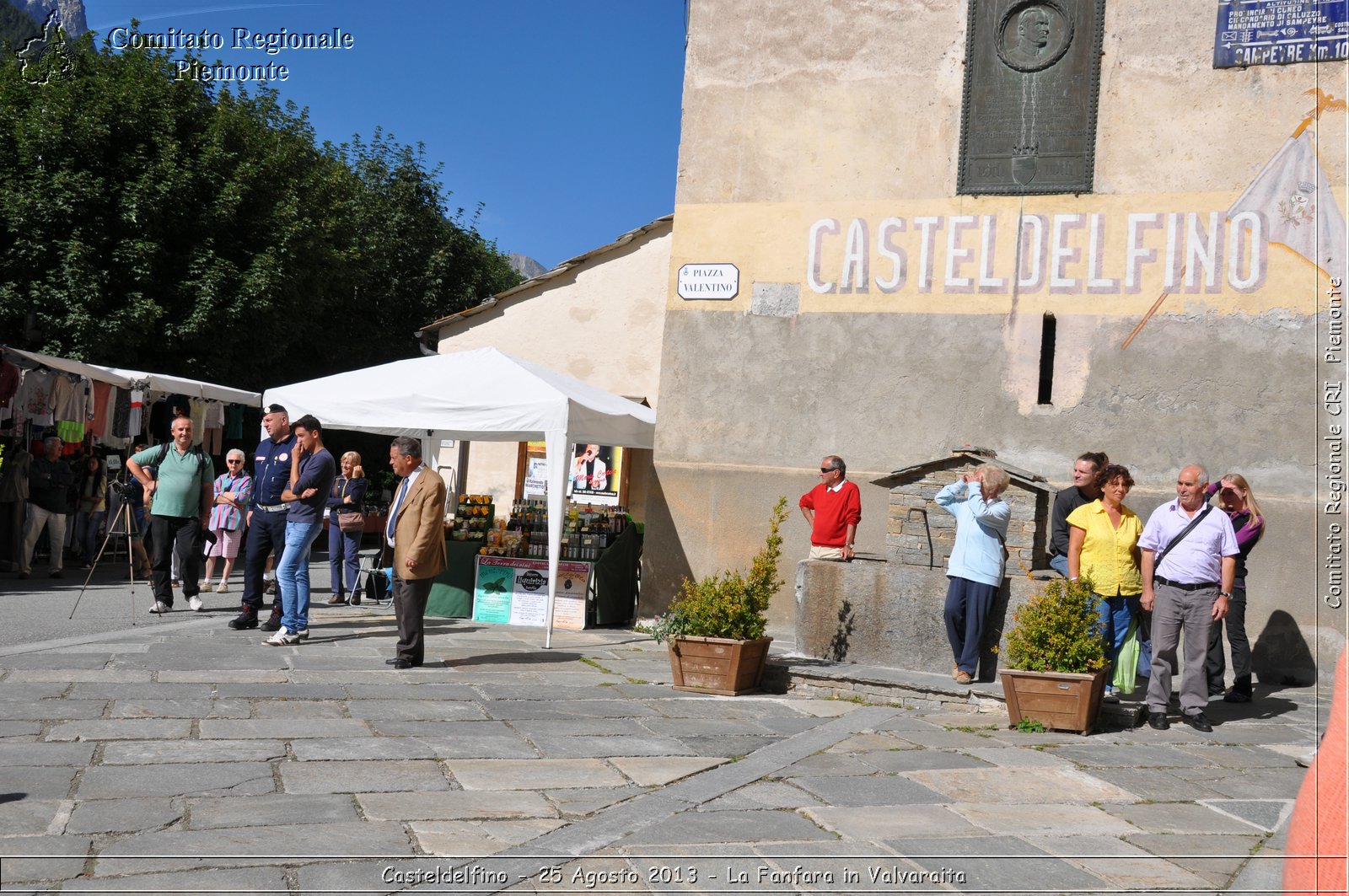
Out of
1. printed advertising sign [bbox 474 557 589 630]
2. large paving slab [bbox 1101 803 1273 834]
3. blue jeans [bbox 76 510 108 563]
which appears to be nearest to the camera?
large paving slab [bbox 1101 803 1273 834]

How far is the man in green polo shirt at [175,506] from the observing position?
35.3 ft

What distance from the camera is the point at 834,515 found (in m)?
9.91

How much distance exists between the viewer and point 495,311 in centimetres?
1850

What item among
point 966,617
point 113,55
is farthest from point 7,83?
point 966,617

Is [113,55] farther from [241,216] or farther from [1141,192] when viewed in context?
[1141,192]

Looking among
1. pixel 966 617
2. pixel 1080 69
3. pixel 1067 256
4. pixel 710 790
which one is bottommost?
pixel 710 790

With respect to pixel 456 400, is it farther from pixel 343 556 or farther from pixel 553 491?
pixel 343 556

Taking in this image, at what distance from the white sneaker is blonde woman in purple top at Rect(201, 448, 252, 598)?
3836 millimetres

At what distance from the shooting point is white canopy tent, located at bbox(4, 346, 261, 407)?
44.5 ft

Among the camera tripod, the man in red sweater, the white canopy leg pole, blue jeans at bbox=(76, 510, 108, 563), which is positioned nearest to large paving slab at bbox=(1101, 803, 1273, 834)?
the man in red sweater

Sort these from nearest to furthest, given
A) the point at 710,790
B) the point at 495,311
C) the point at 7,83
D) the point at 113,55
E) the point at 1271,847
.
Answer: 1. the point at 1271,847
2. the point at 710,790
3. the point at 495,311
4. the point at 7,83
5. the point at 113,55

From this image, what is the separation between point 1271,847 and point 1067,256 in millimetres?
6833

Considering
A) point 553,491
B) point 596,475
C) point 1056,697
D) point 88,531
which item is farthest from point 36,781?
point 596,475

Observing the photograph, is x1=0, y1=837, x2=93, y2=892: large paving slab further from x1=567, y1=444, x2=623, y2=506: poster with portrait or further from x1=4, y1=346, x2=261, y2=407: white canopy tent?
x1=567, y1=444, x2=623, y2=506: poster with portrait
